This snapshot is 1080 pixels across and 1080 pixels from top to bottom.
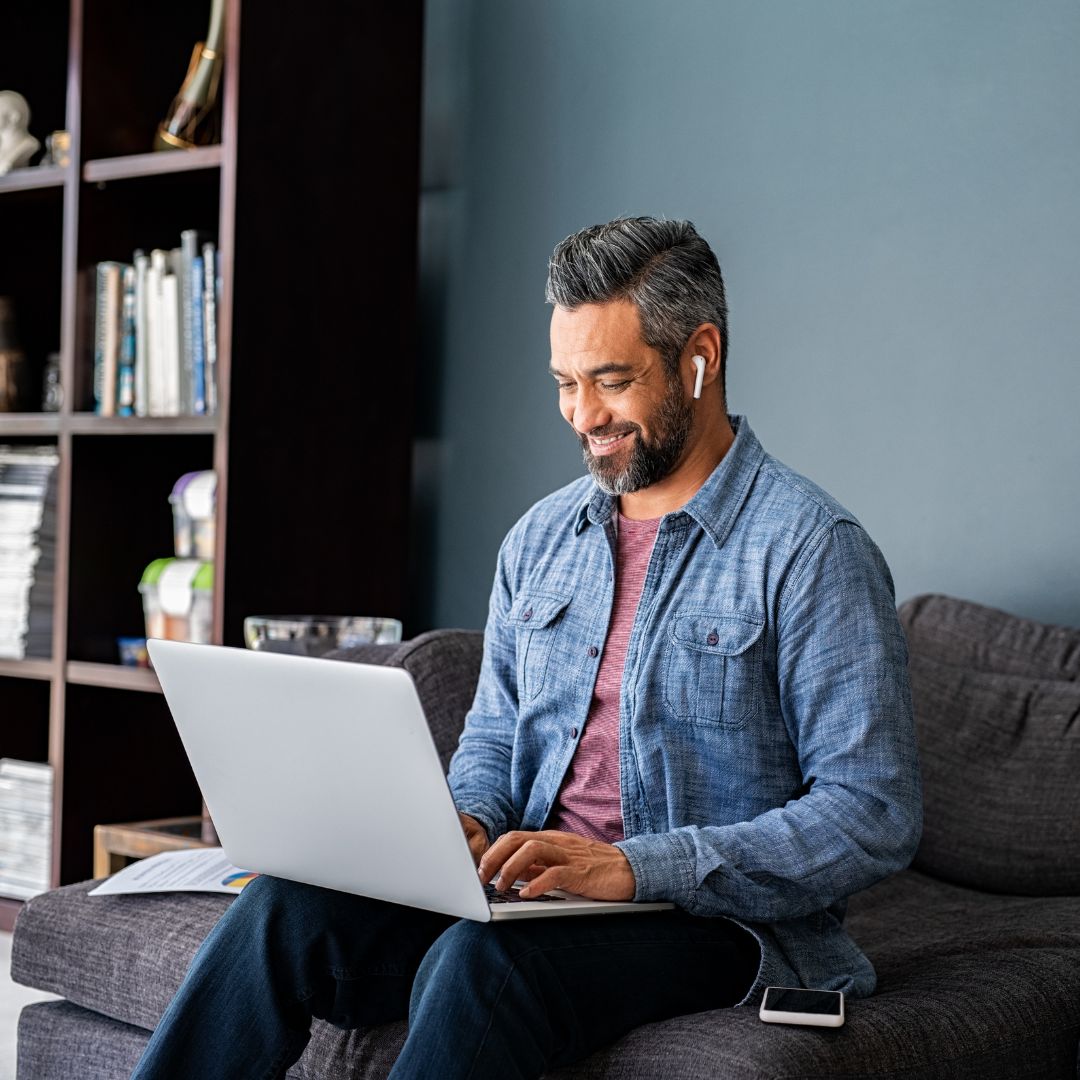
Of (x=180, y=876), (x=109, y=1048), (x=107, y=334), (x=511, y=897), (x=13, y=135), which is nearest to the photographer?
(x=511, y=897)

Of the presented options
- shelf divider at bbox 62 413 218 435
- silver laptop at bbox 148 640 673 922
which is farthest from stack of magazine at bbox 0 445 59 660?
silver laptop at bbox 148 640 673 922

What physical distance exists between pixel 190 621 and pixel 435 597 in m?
0.53

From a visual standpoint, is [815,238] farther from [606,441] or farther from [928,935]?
[928,935]

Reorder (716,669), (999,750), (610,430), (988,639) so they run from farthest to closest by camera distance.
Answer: (988,639), (999,750), (610,430), (716,669)

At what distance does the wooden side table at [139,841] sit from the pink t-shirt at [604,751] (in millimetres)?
894

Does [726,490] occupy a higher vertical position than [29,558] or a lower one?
higher

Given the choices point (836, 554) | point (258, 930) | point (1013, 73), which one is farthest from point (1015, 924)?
point (1013, 73)

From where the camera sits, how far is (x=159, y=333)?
2.84 metres

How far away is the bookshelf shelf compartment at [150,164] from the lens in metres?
2.73

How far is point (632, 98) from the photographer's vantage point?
284cm

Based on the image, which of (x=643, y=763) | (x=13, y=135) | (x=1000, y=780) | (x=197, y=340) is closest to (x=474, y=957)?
(x=643, y=763)

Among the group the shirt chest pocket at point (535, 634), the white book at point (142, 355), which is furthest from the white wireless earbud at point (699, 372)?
the white book at point (142, 355)

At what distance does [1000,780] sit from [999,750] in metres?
0.04

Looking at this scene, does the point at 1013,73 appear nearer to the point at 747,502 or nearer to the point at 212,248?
the point at 747,502
